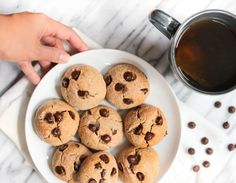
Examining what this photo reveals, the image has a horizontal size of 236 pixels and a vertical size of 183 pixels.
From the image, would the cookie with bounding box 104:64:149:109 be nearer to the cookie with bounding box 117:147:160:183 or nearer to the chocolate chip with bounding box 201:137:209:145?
the cookie with bounding box 117:147:160:183

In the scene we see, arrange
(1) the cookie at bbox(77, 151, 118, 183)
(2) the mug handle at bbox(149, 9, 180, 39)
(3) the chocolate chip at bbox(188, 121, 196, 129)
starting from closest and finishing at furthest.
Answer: (2) the mug handle at bbox(149, 9, 180, 39) < (1) the cookie at bbox(77, 151, 118, 183) < (3) the chocolate chip at bbox(188, 121, 196, 129)

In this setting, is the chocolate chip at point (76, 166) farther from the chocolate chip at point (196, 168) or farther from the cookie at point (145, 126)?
the chocolate chip at point (196, 168)

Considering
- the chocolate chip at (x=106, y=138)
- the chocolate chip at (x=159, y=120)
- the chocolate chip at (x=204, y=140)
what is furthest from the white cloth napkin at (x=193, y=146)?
the chocolate chip at (x=106, y=138)

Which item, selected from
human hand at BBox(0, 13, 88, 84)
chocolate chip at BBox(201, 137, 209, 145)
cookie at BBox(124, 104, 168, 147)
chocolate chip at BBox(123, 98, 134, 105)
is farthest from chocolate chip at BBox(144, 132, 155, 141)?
human hand at BBox(0, 13, 88, 84)

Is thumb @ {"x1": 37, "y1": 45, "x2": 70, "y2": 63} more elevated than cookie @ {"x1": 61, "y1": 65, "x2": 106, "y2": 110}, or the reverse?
thumb @ {"x1": 37, "y1": 45, "x2": 70, "y2": 63}

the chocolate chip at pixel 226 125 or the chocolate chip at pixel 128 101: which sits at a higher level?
the chocolate chip at pixel 226 125

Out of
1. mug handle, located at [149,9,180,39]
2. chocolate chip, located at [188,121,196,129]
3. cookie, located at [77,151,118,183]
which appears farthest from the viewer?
chocolate chip, located at [188,121,196,129]

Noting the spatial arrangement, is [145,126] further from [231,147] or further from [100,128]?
[231,147]
